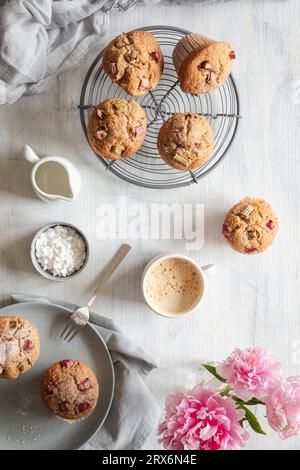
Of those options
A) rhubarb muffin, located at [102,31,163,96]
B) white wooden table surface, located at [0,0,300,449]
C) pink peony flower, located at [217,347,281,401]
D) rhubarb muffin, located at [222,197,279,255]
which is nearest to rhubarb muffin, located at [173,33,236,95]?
rhubarb muffin, located at [102,31,163,96]

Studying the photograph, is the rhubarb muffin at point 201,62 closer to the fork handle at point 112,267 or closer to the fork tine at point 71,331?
the fork handle at point 112,267

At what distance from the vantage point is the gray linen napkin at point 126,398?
1.99m

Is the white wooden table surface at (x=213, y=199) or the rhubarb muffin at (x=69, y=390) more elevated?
the white wooden table surface at (x=213, y=199)

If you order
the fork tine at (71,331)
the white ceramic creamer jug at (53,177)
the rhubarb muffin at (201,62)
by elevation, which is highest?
the rhubarb muffin at (201,62)

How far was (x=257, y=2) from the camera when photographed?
6.68 ft

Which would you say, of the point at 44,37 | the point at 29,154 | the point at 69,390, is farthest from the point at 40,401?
the point at 44,37

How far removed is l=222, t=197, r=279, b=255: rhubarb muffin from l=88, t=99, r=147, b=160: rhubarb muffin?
0.39 m

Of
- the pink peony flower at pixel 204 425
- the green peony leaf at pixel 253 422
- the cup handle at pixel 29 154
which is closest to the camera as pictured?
the pink peony flower at pixel 204 425

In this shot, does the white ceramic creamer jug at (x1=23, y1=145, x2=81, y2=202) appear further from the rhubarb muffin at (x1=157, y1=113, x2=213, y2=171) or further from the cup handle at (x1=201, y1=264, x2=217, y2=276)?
the cup handle at (x1=201, y1=264, x2=217, y2=276)

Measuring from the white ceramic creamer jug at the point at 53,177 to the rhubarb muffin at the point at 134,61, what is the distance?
1.07 feet

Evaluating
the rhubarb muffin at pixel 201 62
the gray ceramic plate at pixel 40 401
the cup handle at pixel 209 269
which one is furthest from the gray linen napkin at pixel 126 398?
the rhubarb muffin at pixel 201 62

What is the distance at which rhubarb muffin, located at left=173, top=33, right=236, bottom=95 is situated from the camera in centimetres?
174

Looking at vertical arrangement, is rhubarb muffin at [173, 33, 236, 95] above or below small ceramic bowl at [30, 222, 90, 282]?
above
